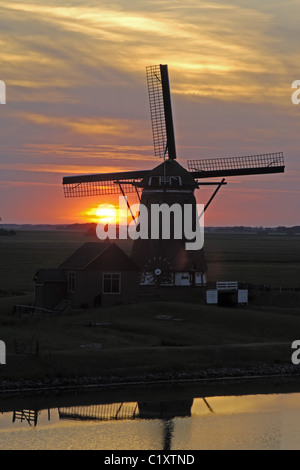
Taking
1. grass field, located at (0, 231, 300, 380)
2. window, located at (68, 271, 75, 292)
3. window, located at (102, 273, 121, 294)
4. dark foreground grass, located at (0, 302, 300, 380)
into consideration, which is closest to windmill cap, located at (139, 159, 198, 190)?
window, located at (102, 273, 121, 294)

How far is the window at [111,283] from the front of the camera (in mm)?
69562

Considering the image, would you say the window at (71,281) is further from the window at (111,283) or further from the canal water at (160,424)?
the canal water at (160,424)

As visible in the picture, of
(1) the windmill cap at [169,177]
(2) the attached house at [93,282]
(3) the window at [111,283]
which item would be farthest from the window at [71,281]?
(1) the windmill cap at [169,177]

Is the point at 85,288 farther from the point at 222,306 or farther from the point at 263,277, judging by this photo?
the point at 263,277

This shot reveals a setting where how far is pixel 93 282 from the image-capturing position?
69125 mm

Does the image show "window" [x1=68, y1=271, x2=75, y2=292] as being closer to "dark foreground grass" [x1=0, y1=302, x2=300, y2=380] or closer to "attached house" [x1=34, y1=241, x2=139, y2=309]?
"attached house" [x1=34, y1=241, x2=139, y2=309]

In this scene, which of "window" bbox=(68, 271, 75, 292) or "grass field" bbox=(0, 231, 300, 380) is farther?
"window" bbox=(68, 271, 75, 292)

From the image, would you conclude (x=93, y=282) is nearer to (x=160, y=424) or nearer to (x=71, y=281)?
(x=71, y=281)

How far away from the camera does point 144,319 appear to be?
63312 mm

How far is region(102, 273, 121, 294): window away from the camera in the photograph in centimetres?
6956

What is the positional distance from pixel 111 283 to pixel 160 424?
97.8 feet

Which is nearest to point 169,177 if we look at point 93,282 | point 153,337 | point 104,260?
point 104,260

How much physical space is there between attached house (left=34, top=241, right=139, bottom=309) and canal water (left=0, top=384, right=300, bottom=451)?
24.5 m

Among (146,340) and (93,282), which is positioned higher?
(93,282)
